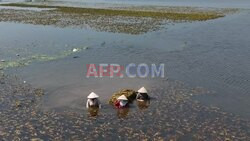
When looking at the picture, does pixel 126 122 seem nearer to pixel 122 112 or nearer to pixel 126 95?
pixel 122 112

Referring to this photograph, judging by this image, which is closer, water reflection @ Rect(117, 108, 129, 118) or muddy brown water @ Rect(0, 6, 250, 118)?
water reflection @ Rect(117, 108, 129, 118)

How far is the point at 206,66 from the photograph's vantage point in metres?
26.7

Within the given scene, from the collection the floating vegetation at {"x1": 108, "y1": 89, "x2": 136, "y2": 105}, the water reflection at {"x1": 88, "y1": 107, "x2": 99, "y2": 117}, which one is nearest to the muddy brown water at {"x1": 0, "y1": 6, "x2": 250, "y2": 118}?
the floating vegetation at {"x1": 108, "y1": 89, "x2": 136, "y2": 105}

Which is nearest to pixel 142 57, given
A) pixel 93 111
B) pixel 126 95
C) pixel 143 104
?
pixel 126 95

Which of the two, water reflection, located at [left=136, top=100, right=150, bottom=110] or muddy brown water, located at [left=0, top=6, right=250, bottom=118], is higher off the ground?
muddy brown water, located at [left=0, top=6, right=250, bottom=118]

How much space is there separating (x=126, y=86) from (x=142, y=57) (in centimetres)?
869

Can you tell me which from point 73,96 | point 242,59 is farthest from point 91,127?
point 242,59

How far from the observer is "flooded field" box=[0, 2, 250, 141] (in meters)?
15.7

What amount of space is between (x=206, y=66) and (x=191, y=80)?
430cm

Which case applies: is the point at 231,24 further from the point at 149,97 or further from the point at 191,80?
the point at 149,97

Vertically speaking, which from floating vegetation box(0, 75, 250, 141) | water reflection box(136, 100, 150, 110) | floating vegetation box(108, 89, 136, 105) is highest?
floating vegetation box(108, 89, 136, 105)

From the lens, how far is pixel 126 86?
21922 mm

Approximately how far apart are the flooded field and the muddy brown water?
2.8 inches

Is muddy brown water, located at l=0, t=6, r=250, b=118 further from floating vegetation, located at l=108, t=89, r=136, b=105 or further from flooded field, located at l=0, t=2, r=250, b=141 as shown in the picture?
floating vegetation, located at l=108, t=89, r=136, b=105
